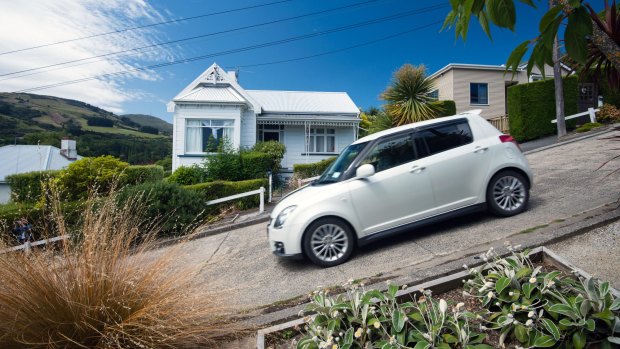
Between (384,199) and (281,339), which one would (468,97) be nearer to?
(384,199)

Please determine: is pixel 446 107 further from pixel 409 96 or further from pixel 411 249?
pixel 411 249

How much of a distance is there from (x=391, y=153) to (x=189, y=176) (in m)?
11.1

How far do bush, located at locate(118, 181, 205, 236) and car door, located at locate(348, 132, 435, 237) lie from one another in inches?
184

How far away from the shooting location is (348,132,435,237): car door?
4.44 metres

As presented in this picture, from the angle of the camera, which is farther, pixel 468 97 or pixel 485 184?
pixel 468 97

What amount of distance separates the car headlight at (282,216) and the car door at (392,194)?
899 mm

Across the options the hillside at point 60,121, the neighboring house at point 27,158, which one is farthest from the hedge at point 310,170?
the hillside at point 60,121

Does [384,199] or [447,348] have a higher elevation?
[384,199]

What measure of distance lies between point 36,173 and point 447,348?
13.9m

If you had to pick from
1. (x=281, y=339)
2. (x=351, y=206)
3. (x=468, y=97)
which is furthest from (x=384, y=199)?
(x=468, y=97)

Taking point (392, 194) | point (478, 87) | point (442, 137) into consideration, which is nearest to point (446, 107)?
→ point (478, 87)

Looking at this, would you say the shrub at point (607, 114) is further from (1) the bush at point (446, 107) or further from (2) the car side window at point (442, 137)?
(2) the car side window at point (442, 137)

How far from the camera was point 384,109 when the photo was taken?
15.5 meters

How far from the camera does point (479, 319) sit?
2.34 m
